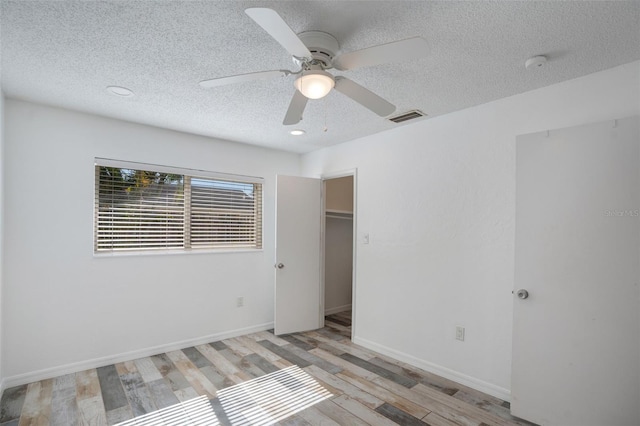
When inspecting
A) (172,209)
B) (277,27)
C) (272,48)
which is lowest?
(172,209)

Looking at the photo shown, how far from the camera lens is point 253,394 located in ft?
8.78

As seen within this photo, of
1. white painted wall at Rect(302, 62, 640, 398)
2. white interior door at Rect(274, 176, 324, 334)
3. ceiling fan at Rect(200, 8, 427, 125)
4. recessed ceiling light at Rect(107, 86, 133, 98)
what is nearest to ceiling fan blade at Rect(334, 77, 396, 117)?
ceiling fan at Rect(200, 8, 427, 125)

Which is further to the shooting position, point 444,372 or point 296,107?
point 444,372

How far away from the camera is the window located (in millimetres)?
3334

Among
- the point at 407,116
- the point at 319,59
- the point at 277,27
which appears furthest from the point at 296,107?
the point at 407,116

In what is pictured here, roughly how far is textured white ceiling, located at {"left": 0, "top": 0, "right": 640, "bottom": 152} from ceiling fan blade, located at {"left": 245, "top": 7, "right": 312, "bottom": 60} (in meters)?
0.24

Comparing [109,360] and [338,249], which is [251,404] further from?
[338,249]

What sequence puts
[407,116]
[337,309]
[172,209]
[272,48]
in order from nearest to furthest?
[272,48] < [407,116] < [172,209] < [337,309]

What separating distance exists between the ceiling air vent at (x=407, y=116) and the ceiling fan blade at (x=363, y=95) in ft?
4.08

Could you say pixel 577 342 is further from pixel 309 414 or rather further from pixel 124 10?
pixel 124 10

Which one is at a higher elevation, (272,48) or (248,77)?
(272,48)

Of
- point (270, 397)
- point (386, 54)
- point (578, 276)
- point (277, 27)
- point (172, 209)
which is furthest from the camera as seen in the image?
point (172, 209)

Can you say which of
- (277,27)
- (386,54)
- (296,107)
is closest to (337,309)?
(296,107)

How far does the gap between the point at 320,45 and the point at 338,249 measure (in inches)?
152
